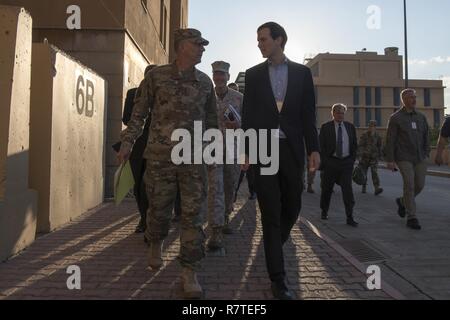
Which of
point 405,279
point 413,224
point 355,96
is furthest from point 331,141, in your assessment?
point 355,96

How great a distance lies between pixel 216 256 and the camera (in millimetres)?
5094

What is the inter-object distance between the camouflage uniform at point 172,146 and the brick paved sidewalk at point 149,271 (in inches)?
18.5

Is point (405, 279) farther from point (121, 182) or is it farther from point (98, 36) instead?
point (98, 36)

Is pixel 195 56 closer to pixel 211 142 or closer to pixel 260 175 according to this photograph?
pixel 211 142

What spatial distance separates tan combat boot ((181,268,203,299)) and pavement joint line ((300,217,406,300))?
1.51 m

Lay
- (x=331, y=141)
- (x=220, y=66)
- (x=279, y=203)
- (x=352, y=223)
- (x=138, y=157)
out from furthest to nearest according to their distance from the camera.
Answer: (x=331, y=141) → (x=352, y=223) → (x=138, y=157) → (x=220, y=66) → (x=279, y=203)

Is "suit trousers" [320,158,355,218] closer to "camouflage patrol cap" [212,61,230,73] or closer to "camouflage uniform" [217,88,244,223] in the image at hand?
"camouflage uniform" [217,88,244,223]

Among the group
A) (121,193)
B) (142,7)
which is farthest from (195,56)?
(142,7)

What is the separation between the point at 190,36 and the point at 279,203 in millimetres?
1570

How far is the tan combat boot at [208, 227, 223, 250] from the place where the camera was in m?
5.26

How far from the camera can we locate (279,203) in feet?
12.8

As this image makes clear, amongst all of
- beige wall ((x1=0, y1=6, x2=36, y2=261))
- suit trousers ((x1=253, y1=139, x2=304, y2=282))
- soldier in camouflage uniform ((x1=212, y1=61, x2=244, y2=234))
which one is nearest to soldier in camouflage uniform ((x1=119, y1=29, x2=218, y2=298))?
suit trousers ((x1=253, y1=139, x2=304, y2=282))

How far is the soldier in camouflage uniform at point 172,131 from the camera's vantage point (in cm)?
388

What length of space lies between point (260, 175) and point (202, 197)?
0.51 meters
